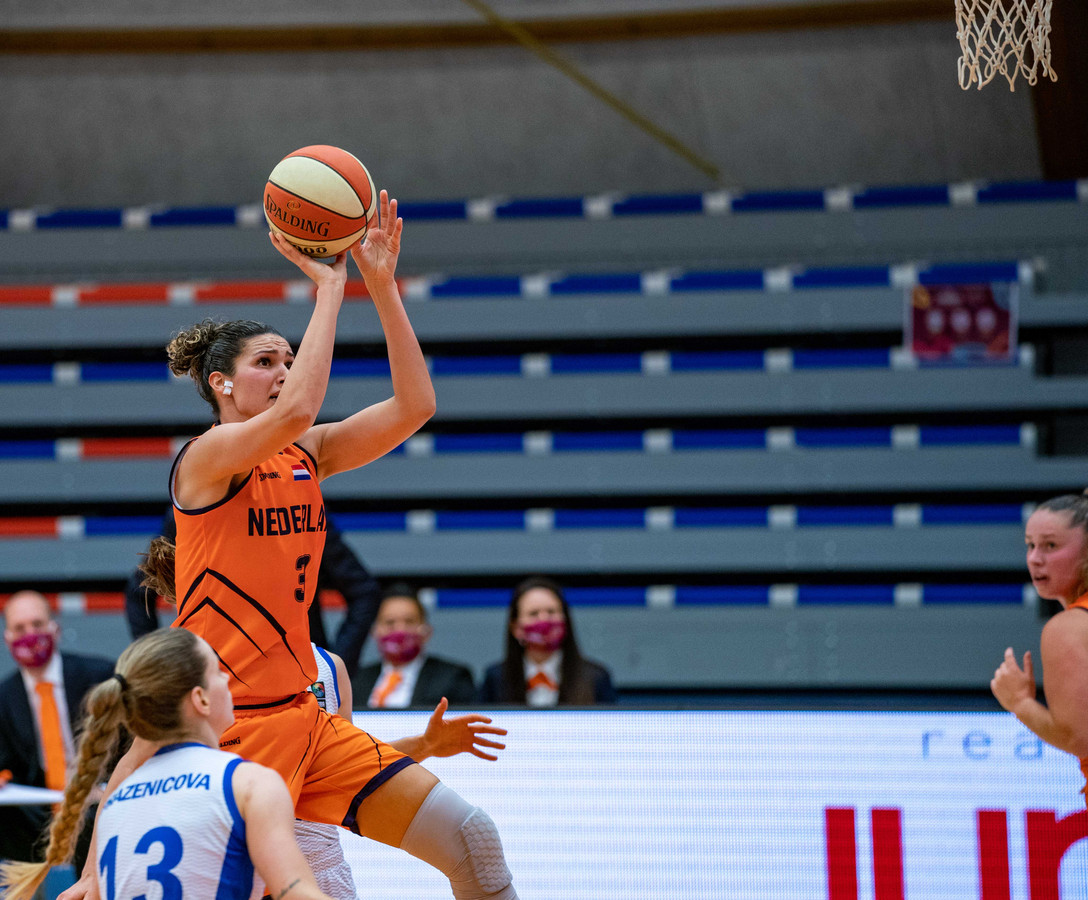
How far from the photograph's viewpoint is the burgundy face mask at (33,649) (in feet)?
18.7

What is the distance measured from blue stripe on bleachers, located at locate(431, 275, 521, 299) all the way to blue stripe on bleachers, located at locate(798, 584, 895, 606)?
9.50ft

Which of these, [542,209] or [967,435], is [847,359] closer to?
[967,435]

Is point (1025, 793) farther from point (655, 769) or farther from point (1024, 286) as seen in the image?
point (1024, 286)

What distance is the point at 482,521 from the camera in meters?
8.37

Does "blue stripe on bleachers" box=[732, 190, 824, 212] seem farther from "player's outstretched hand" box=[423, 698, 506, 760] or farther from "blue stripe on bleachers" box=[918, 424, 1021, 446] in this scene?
"player's outstretched hand" box=[423, 698, 506, 760]

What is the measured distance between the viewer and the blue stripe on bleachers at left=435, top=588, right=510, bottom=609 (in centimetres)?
813

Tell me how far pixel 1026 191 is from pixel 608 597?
13.2 ft

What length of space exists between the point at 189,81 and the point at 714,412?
4811 mm

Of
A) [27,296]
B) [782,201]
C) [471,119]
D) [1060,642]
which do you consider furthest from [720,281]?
[1060,642]

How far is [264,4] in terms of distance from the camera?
29.5 ft

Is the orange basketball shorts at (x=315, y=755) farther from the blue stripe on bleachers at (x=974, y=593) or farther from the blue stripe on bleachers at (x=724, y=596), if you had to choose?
the blue stripe on bleachers at (x=974, y=593)

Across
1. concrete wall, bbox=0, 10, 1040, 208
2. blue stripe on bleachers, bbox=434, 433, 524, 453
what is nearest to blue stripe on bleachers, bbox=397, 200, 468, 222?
concrete wall, bbox=0, 10, 1040, 208

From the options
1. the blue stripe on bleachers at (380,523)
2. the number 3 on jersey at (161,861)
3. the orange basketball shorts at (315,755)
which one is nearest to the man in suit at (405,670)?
the blue stripe on bleachers at (380,523)

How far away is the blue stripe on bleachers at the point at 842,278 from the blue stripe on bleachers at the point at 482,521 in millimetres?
2514
